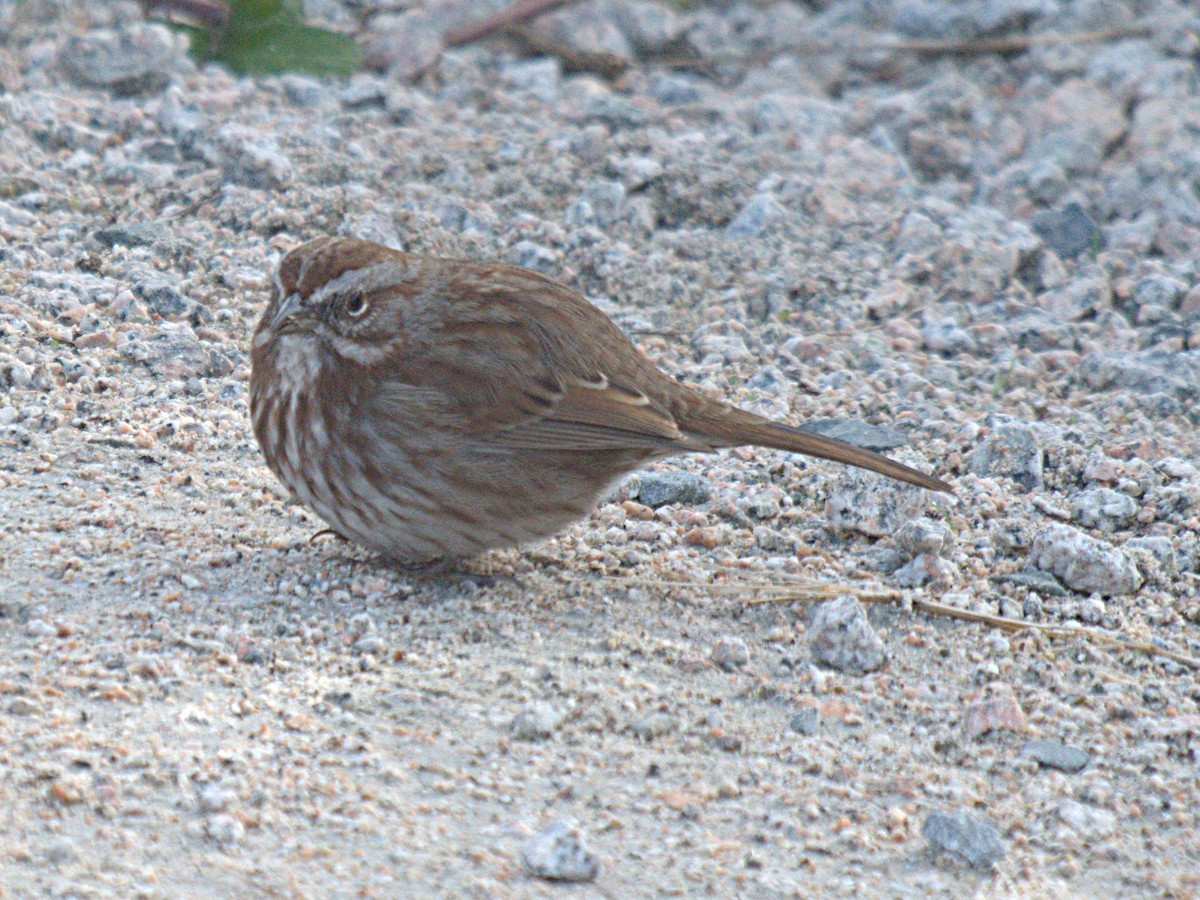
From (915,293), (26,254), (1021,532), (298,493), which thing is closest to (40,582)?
(298,493)

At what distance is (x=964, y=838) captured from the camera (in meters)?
3.27

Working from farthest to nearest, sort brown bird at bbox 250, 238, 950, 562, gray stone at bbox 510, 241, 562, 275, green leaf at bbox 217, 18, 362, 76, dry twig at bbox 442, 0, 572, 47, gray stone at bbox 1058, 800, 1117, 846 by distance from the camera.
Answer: dry twig at bbox 442, 0, 572, 47, green leaf at bbox 217, 18, 362, 76, gray stone at bbox 510, 241, 562, 275, brown bird at bbox 250, 238, 950, 562, gray stone at bbox 1058, 800, 1117, 846

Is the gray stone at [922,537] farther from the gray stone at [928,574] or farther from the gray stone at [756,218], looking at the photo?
the gray stone at [756,218]

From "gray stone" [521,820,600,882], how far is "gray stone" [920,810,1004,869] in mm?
710

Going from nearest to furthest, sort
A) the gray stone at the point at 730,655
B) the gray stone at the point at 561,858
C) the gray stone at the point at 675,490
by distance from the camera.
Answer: the gray stone at the point at 561,858
the gray stone at the point at 730,655
the gray stone at the point at 675,490

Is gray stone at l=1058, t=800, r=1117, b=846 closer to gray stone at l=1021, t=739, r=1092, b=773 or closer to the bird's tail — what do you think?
gray stone at l=1021, t=739, r=1092, b=773

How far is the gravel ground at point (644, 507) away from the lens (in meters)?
3.25

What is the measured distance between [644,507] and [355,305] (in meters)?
1.07

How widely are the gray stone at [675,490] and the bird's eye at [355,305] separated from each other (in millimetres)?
1042

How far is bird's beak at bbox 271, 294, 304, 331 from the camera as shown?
4.34 meters

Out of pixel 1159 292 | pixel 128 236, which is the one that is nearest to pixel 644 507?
pixel 128 236

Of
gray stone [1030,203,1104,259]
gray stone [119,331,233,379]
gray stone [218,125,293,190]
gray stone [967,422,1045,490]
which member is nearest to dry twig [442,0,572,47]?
gray stone [218,125,293,190]

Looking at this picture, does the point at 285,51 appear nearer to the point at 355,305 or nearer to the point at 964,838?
the point at 355,305

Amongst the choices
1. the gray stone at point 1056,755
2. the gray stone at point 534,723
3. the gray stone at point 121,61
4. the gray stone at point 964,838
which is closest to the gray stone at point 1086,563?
the gray stone at point 1056,755
